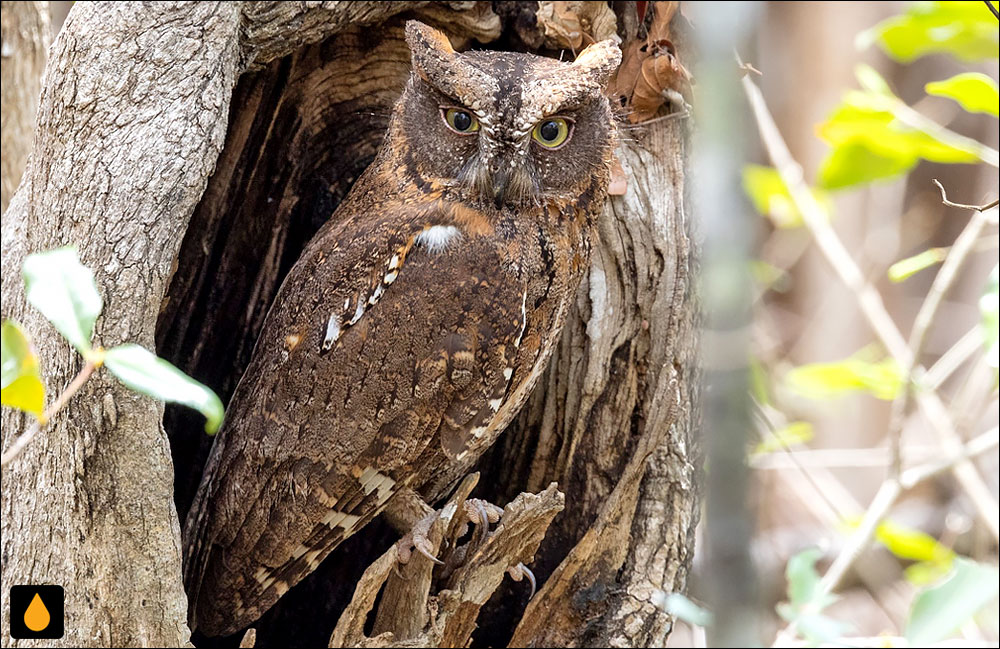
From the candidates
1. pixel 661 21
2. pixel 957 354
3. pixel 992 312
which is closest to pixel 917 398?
pixel 957 354

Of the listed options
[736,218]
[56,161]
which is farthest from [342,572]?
[736,218]

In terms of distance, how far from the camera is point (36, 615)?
1.75 metres

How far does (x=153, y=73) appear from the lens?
6.10 ft

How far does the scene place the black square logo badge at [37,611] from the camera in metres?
1.74

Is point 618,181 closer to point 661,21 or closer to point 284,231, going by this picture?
point 661,21

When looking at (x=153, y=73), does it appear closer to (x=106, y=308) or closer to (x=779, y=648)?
(x=106, y=308)

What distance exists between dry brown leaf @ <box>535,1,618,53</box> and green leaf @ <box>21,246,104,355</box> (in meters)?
1.44

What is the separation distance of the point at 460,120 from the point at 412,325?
0.43 meters

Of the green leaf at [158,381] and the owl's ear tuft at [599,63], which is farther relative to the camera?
the owl's ear tuft at [599,63]

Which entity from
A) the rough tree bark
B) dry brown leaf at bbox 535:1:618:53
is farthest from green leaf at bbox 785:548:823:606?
dry brown leaf at bbox 535:1:618:53

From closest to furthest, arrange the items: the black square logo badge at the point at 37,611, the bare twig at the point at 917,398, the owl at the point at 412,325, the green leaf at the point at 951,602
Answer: the green leaf at the point at 951,602 < the black square logo badge at the point at 37,611 < the owl at the point at 412,325 < the bare twig at the point at 917,398

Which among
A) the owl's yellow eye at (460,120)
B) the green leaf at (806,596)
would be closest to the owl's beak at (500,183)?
the owl's yellow eye at (460,120)

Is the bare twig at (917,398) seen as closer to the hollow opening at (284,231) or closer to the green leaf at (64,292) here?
the hollow opening at (284,231)

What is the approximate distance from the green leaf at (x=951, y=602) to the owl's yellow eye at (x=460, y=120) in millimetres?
1222
